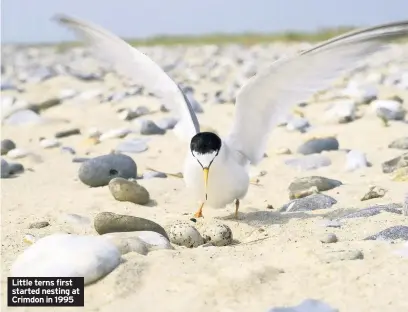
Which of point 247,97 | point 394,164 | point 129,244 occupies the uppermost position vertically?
point 247,97

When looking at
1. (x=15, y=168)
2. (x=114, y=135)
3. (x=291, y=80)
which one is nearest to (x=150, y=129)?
(x=114, y=135)

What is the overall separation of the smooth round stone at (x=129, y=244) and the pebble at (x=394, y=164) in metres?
2.25

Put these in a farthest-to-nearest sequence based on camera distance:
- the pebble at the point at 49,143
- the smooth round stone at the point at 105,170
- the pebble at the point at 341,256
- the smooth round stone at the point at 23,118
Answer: the smooth round stone at the point at 23,118 < the pebble at the point at 49,143 < the smooth round stone at the point at 105,170 < the pebble at the point at 341,256

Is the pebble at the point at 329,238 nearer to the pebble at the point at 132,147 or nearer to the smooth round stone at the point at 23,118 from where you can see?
the pebble at the point at 132,147

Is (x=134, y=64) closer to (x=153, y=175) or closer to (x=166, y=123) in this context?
(x=153, y=175)

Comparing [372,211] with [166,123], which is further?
[166,123]

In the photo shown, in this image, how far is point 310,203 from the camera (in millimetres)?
3621

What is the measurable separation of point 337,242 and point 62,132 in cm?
421

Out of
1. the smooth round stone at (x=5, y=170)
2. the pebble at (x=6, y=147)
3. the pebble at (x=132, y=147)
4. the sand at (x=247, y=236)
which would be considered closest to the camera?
the sand at (x=247, y=236)

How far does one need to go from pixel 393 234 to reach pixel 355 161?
201cm

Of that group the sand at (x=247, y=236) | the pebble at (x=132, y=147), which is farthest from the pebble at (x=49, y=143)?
the pebble at (x=132, y=147)

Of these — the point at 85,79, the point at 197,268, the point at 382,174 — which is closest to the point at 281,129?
the point at 382,174

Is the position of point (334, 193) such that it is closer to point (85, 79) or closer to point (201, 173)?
point (201, 173)

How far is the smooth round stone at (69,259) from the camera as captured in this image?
2.19 m
